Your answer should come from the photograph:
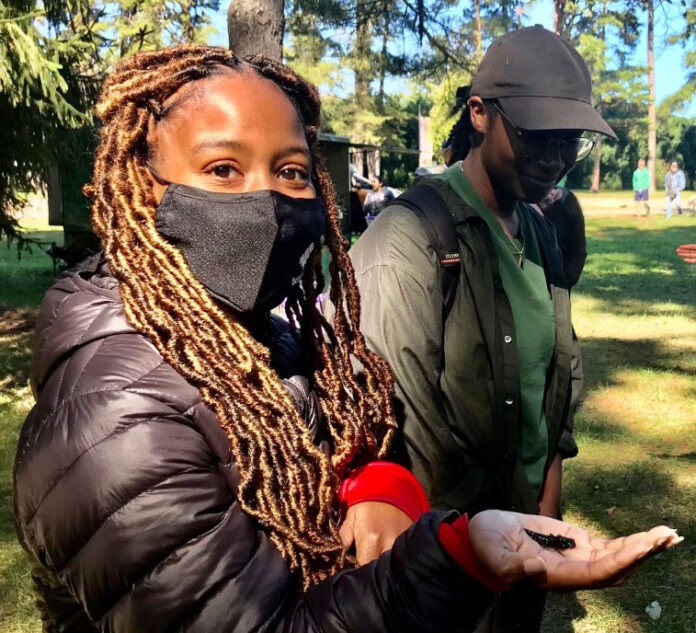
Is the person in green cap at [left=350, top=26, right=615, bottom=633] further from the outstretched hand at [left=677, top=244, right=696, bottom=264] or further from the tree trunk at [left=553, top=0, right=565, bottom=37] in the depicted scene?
the tree trunk at [left=553, top=0, right=565, bottom=37]

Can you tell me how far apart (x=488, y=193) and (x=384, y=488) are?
3.99 ft

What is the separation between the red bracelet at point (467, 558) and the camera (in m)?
1.23

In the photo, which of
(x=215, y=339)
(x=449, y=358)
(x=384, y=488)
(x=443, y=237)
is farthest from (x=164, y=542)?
(x=443, y=237)

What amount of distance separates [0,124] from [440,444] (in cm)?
652

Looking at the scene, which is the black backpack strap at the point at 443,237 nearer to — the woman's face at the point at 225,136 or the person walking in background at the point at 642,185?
the woman's face at the point at 225,136

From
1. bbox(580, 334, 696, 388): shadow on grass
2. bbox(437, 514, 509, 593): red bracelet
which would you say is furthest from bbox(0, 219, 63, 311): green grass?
bbox(437, 514, 509, 593): red bracelet

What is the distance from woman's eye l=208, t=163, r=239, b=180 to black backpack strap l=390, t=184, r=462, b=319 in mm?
823

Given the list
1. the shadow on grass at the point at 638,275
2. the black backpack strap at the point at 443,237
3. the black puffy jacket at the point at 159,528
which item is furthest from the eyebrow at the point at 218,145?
the shadow on grass at the point at 638,275

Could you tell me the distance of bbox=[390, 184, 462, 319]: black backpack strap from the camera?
2197 mm

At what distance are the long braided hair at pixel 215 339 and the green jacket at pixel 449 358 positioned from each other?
15.2 inches

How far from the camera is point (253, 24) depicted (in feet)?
21.4

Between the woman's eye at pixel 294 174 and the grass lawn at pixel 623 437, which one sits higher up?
the woman's eye at pixel 294 174

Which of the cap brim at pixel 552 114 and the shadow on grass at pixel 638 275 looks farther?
the shadow on grass at pixel 638 275

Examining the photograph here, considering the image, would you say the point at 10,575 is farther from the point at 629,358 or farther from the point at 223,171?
the point at 629,358
